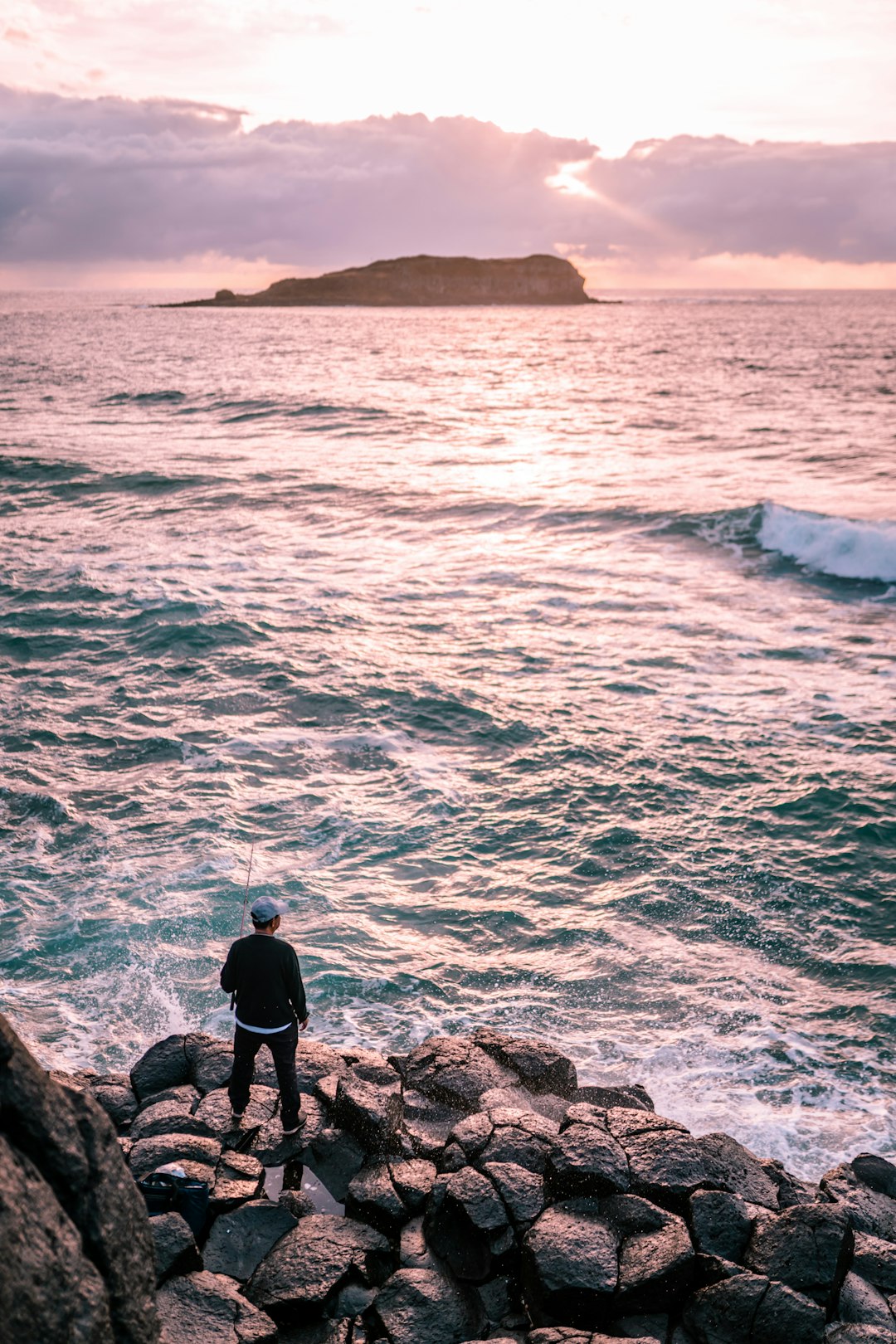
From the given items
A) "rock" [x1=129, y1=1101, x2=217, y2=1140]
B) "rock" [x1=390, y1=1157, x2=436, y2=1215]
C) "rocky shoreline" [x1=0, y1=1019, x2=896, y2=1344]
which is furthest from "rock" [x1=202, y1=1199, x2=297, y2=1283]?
"rock" [x1=129, y1=1101, x2=217, y2=1140]

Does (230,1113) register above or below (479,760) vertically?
below

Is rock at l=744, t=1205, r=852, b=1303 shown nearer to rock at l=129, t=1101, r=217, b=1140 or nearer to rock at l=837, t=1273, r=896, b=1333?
rock at l=837, t=1273, r=896, b=1333

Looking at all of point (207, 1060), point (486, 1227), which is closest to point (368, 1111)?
point (486, 1227)

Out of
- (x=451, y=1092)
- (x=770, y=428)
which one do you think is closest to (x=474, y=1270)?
(x=451, y=1092)

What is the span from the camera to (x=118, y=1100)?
839 cm

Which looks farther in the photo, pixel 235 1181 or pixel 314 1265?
pixel 235 1181

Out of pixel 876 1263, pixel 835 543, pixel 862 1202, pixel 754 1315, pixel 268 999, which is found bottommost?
pixel 862 1202

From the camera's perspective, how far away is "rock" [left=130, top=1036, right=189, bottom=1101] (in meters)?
8.60

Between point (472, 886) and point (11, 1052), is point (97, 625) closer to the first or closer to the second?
point (472, 886)

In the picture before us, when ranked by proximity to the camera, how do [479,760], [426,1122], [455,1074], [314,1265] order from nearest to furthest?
[314,1265]
[426,1122]
[455,1074]
[479,760]

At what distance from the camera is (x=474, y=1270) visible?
6.58m

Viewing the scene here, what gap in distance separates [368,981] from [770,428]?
4369 cm

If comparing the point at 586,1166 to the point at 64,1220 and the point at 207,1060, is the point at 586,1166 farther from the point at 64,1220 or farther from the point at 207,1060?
the point at 64,1220

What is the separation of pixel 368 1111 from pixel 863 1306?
143 inches
